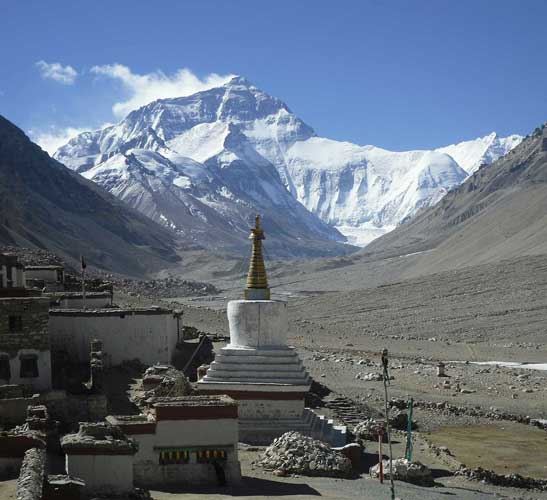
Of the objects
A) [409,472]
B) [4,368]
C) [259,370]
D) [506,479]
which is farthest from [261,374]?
[506,479]

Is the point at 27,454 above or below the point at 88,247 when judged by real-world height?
below

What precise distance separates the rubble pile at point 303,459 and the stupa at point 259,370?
2.28 meters

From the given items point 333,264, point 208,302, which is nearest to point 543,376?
point 208,302

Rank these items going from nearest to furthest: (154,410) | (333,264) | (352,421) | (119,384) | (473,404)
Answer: (154,410) → (119,384) → (352,421) → (473,404) → (333,264)

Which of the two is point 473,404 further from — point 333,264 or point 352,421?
point 333,264

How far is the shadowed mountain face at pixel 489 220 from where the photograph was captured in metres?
91.9

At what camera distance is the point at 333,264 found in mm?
132875

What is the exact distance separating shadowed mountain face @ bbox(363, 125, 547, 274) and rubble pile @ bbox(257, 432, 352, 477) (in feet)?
220

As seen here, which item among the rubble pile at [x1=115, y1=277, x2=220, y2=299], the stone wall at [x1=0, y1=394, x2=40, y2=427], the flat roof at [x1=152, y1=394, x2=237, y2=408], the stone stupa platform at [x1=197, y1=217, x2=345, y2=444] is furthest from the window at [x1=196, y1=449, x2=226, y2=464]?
the rubble pile at [x1=115, y1=277, x2=220, y2=299]

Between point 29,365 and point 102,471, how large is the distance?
6.52 metres

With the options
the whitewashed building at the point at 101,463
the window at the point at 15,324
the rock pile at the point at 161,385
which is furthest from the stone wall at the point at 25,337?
the whitewashed building at the point at 101,463

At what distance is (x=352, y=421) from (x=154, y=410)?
8693 mm

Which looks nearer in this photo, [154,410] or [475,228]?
[154,410]

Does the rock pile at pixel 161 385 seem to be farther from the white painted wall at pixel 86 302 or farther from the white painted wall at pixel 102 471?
the white painted wall at pixel 102 471
